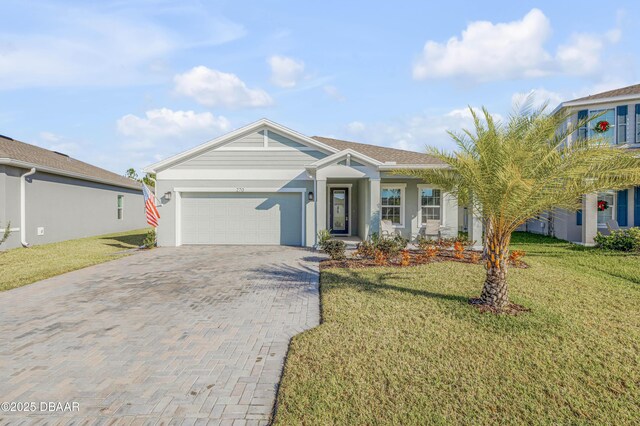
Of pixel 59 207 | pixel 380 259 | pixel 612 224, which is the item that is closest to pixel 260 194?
pixel 380 259

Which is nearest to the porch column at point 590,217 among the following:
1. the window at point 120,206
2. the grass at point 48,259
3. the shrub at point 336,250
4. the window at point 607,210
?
the window at point 607,210

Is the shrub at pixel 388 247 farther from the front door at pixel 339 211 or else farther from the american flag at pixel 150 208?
the american flag at pixel 150 208

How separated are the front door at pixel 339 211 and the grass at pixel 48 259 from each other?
9.29 meters

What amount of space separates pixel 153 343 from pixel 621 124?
18.9 m

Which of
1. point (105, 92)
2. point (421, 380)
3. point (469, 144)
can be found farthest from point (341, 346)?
point (105, 92)

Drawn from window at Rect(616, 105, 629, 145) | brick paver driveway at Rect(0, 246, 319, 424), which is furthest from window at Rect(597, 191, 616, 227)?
brick paver driveway at Rect(0, 246, 319, 424)

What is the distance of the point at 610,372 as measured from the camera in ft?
12.0

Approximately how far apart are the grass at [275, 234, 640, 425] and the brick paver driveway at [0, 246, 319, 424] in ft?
1.68

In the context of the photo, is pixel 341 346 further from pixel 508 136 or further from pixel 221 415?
pixel 508 136

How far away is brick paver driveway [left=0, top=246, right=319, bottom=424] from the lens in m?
3.21

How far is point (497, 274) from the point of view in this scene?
5.71 meters

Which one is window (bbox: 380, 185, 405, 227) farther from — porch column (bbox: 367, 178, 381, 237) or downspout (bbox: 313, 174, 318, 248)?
downspout (bbox: 313, 174, 318, 248)

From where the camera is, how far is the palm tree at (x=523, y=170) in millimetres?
5152

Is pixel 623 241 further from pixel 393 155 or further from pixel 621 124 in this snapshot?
pixel 393 155
